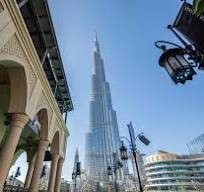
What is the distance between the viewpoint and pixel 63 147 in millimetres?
14258

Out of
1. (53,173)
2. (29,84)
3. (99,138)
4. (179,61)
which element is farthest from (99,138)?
(179,61)

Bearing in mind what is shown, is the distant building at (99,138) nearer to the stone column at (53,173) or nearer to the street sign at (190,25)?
the stone column at (53,173)

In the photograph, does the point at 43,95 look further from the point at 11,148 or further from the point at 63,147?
the point at 63,147

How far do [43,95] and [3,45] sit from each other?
3.95 meters

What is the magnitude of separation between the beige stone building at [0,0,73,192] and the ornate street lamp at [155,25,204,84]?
4870 mm

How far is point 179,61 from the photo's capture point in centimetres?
365

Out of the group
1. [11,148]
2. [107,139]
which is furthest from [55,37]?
[107,139]

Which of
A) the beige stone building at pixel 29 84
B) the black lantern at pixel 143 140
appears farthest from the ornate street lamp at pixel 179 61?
the black lantern at pixel 143 140

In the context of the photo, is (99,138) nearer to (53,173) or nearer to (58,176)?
(58,176)

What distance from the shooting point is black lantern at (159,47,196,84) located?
352 centimetres

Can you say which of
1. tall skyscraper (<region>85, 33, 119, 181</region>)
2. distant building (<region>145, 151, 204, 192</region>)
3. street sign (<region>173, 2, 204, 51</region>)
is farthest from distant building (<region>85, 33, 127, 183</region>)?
street sign (<region>173, 2, 204, 51</region>)

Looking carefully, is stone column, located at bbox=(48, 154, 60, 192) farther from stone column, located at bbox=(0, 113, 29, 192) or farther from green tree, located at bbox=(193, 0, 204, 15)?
green tree, located at bbox=(193, 0, 204, 15)

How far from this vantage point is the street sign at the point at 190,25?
4986 mm

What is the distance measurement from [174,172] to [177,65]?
86756 millimetres
